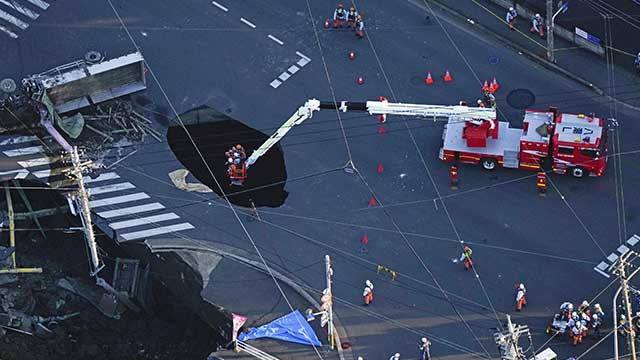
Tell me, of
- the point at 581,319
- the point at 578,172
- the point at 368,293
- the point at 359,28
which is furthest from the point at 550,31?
the point at 368,293

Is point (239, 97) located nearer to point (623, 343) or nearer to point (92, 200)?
point (92, 200)

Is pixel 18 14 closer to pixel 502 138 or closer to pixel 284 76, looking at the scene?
pixel 284 76

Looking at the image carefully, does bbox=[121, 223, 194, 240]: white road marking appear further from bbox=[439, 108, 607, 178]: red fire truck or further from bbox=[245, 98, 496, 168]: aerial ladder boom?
bbox=[439, 108, 607, 178]: red fire truck

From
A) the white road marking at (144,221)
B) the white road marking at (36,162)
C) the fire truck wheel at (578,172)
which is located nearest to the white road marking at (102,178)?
the white road marking at (36,162)

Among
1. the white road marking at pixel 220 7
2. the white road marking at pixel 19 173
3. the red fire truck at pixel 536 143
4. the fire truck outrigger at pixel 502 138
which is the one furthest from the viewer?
the white road marking at pixel 220 7

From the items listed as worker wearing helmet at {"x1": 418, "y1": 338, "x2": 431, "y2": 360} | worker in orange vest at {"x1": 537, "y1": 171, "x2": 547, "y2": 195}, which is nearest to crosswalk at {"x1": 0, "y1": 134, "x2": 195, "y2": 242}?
worker wearing helmet at {"x1": 418, "y1": 338, "x2": 431, "y2": 360}

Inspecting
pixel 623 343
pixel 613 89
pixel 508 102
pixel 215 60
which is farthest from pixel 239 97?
pixel 623 343

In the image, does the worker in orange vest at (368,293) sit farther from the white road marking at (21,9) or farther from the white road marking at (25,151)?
the white road marking at (21,9)
